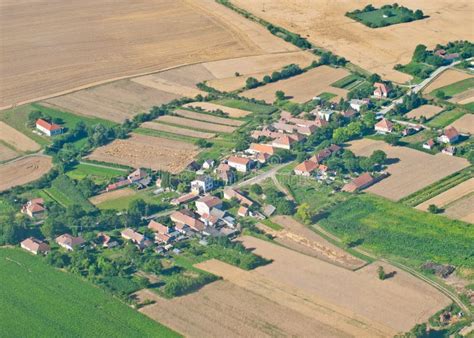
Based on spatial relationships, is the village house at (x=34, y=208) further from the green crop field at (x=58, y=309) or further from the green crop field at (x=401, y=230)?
the green crop field at (x=401, y=230)

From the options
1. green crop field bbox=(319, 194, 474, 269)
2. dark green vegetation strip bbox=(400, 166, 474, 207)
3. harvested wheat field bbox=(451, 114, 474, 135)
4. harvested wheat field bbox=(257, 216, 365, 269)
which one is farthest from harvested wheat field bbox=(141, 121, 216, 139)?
harvested wheat field bbox=(451, 114, 474, 135)

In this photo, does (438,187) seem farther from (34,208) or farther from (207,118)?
(34,208)

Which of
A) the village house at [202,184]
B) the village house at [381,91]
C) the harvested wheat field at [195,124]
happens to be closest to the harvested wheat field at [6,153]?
the harvested wheat field at [195,124]

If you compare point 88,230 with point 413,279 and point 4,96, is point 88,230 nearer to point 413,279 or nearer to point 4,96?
point 413,279

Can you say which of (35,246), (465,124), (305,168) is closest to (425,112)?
(465,124)

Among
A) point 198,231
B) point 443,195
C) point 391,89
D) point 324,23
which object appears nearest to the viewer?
point 198,231

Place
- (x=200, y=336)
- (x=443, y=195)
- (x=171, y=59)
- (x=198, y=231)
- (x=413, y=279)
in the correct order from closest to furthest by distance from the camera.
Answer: (x=200, y=336) → (x=413, y=279) → (x=198, y=231) → (x=443, y=195) → (x=171, y=59)

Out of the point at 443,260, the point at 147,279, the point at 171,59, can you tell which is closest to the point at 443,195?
the point at 443,260
